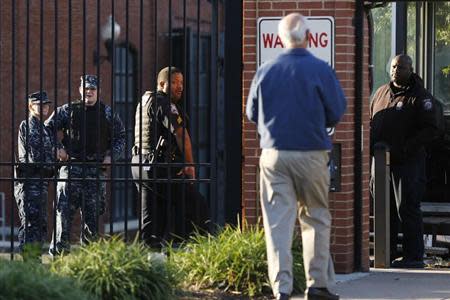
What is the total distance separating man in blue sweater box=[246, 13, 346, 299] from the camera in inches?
319

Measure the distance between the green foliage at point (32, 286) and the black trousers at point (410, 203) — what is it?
4.55m

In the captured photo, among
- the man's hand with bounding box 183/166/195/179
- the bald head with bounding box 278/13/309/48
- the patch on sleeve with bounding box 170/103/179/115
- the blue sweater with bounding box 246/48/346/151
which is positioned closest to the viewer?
the blue sweater with bounding box 246/48/346/151

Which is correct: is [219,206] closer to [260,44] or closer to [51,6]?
[260,44]

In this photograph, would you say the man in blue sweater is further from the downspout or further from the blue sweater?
the downspout

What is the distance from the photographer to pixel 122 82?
773 inches

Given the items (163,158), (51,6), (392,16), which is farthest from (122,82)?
(163,158)

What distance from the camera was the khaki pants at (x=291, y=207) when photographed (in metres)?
8.13

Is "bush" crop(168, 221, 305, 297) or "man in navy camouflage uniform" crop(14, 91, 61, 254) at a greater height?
"man in navy camouflage uniform" crop(14, 91, 61, 254)

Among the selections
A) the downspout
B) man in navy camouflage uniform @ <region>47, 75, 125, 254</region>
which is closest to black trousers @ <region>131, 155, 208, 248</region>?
man in navy camouflage uniform @ <region>47, 75, 125, 254</region>

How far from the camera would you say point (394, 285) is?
9805 millimetres

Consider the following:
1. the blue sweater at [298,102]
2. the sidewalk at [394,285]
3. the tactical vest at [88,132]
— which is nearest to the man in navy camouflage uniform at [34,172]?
the tactical vest at [88,132]

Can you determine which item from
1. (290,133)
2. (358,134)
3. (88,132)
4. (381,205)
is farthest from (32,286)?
(381,205)

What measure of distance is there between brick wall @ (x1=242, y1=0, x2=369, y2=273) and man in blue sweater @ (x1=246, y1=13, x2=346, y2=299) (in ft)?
6.22

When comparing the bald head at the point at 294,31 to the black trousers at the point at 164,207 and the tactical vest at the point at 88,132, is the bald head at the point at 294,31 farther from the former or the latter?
the tactical vest at the point at 88,132
